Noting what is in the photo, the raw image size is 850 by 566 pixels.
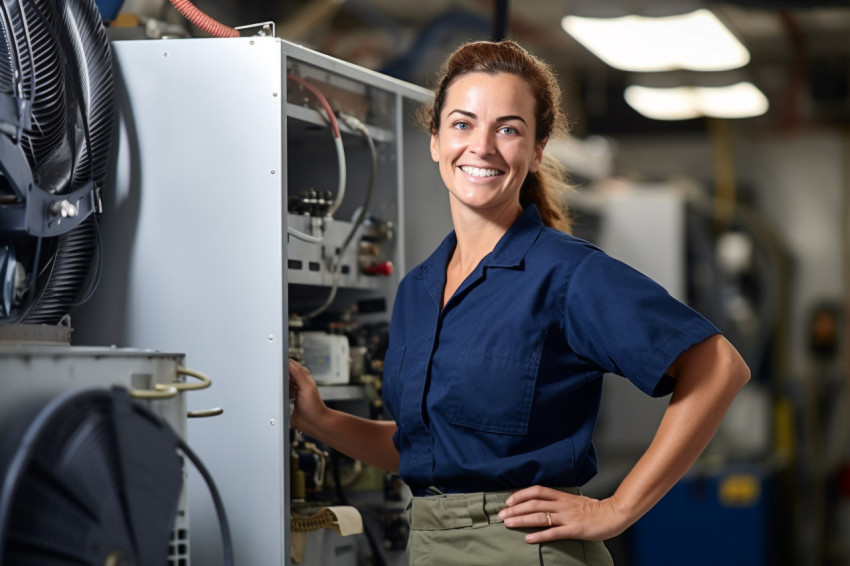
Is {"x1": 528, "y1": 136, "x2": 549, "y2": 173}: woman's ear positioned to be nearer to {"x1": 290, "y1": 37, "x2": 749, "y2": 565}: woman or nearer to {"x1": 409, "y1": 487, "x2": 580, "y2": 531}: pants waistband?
{"x1": 290, "y1": 37, "x2": 749, "y2": 565}: woman

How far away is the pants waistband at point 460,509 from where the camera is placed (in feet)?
6.01

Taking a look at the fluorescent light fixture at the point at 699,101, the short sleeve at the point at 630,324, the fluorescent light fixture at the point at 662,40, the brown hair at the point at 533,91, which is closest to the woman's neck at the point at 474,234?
the brown hair at the point at 533,91

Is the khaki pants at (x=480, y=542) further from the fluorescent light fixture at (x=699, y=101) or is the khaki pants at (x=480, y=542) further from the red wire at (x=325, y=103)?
the fluorescent light fixture at (x=699, y=101)

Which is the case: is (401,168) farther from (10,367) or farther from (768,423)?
(768,423)

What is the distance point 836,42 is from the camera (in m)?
6.34

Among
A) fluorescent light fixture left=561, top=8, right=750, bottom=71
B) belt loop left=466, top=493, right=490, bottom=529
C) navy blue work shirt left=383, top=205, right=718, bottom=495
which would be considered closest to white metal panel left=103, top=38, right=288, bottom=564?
navy blue work shirt left=383, top=205, right=718, bottom=495

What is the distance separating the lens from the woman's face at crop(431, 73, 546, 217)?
1937 mm

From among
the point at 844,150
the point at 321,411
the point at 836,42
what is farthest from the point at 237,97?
the point at 844,150

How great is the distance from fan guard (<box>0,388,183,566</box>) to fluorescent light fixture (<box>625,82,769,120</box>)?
16.3 ft

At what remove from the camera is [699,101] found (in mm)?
6418

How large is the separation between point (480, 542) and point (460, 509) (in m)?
0.06

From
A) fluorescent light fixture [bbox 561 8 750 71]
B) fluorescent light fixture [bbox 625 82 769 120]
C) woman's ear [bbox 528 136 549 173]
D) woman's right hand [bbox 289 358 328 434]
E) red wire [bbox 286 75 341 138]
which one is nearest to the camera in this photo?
woman's ear [bbox 528 136 549 173]

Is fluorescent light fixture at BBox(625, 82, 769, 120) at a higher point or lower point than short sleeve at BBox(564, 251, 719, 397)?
higher

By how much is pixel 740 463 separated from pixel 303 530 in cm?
430
